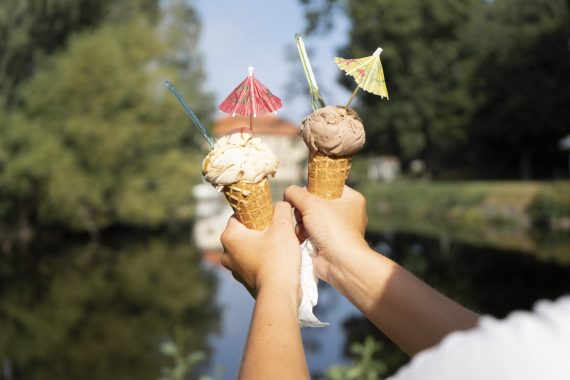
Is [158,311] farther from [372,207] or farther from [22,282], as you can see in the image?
[372,207]

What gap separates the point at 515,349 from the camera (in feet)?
2.00

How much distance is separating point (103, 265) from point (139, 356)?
225 inches

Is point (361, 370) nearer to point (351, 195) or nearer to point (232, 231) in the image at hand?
point (351, 195)

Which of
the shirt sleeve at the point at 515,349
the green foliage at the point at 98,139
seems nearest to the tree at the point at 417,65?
the green foliage at the point at 98,139

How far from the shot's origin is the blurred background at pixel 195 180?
10148mm

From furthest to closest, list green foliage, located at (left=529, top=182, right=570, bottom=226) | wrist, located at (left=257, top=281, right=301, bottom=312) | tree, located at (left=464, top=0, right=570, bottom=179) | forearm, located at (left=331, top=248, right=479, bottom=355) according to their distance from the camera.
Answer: tree, located at (left=464, top=0, right=570, bottom=179)
green foliage, located at (left=529, top=182, right=570, bottom=226)
forearm, located at (left=331, top=248, right=479, bottom=355)
wrist, located at (left=257, top=281, right=301, bottom=312)

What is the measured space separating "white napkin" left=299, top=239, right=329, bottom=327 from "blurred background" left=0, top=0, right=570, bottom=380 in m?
2.01

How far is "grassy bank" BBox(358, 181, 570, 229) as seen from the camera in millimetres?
18047

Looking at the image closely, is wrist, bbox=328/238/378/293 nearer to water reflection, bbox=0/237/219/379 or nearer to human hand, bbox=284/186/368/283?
human hand, bbox=284/186/368/283

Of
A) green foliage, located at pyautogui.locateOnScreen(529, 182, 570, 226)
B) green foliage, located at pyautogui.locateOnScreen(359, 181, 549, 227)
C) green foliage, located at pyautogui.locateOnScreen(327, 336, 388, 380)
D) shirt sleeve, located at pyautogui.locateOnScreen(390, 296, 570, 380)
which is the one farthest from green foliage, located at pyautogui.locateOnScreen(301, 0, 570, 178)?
shirt sleeve, located at pyautogui.locateOnScreen(390, 296, 570, 380)

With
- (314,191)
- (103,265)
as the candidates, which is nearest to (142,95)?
(103,265)

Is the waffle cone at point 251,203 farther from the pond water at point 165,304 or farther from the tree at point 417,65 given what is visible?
the tree at point 417,65

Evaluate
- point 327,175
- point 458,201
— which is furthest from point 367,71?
point 458,201

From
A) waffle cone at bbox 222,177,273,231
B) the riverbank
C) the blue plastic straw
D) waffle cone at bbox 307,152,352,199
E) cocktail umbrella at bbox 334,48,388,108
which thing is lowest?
the riverbank
